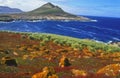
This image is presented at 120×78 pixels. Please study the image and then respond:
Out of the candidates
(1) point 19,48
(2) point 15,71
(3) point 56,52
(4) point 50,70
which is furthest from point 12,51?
(4) point 50,70

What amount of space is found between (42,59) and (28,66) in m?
4.79

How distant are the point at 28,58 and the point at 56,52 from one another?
7510mm

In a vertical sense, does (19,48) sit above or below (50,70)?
below

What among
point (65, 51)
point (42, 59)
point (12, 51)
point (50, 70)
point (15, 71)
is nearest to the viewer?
point (50, 70)

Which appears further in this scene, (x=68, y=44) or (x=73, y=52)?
(x=68, y=44)

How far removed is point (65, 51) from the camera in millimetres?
43594

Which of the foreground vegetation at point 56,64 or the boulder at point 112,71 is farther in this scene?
the foreground vegetation at point 56,64

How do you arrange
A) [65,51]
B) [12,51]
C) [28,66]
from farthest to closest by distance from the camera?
[65,51] → [12,51] → [28,66]

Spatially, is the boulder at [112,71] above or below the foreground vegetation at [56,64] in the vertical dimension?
above

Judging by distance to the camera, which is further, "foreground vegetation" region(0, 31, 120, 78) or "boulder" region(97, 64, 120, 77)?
"foreground vegetation" region(0, 31, 120, 78)

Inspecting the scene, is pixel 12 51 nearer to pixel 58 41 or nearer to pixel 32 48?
pixel 32 48

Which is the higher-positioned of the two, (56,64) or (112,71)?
(112,71)

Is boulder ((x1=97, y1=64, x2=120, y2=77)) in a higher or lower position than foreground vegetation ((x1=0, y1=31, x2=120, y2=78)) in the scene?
higher

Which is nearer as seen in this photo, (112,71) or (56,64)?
(112,71)
